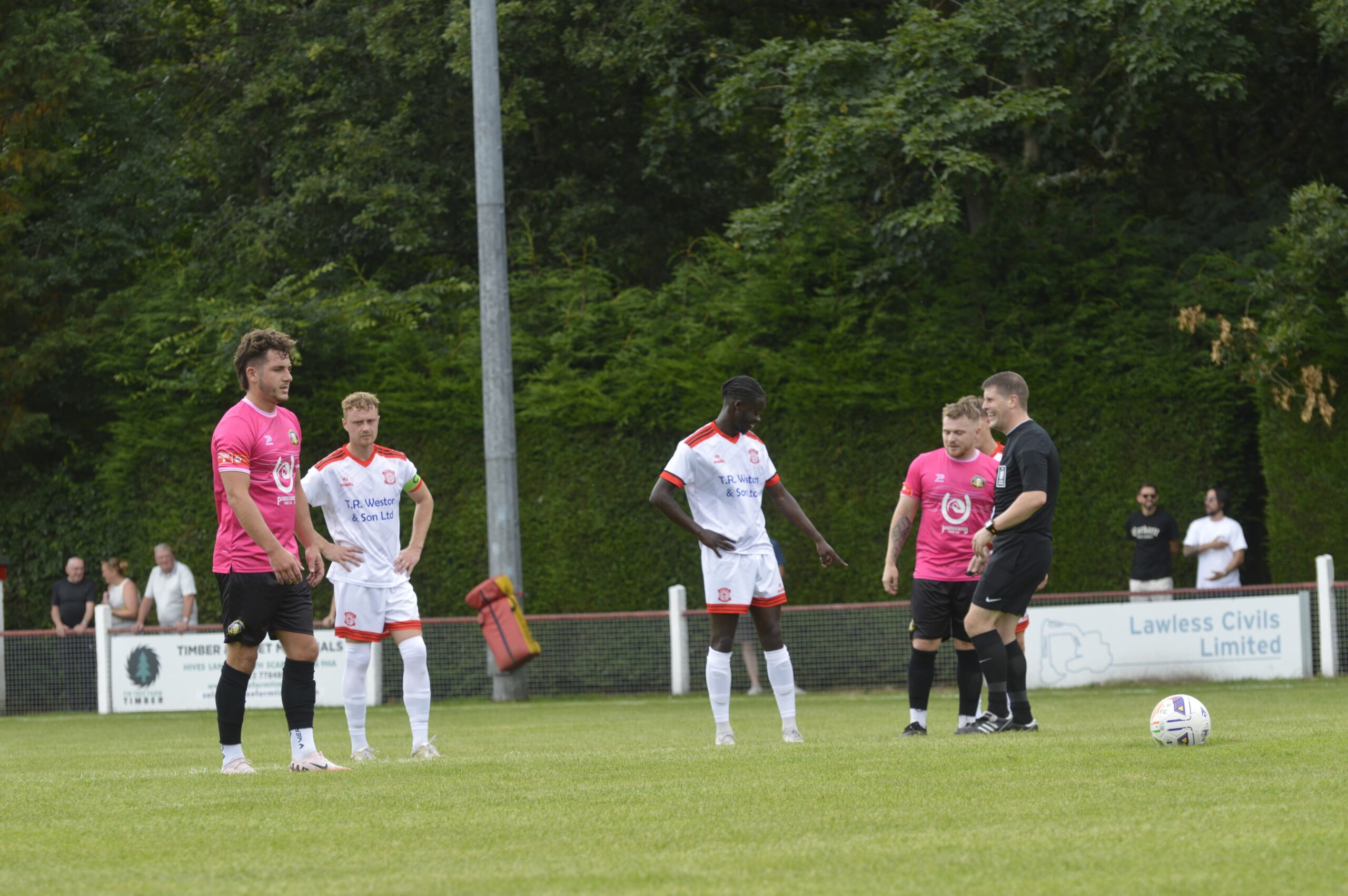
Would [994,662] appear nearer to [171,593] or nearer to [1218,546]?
[1218,546]

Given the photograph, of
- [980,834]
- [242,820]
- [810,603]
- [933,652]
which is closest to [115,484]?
[810,603]

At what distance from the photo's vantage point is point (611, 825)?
5.39m

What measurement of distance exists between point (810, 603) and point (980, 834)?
13573 mm

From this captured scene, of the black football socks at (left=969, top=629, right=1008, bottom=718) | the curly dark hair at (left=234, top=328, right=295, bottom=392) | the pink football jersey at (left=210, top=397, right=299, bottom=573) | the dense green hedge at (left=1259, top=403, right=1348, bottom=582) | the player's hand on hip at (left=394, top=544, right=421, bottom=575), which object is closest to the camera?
the pink football jersey at (left=210, top=397, right=299, bottom=573)

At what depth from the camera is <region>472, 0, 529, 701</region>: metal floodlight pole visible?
690 inches

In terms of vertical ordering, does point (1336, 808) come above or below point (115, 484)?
below

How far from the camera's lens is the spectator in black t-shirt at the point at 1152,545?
1673cm

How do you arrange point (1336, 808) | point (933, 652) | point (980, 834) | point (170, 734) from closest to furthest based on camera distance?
1. point (980, 834)
2. point (1336, 808)
3. point (933, 652)
4. point (170, 734)

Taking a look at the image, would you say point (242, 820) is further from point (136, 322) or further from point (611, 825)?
point (136, 322)

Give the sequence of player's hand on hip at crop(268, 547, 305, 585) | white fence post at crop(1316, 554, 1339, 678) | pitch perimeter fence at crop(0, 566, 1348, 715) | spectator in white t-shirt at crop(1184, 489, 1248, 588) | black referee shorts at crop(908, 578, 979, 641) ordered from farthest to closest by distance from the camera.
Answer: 1. spectator in white t-shirt at crop(1184, 489, 1248, 588)
2. pitch perimeter fence at crop(0, 566, 1348, 715)
3. white fence post at crop(1316, 554, 1339, 678)
4. black referee shorts at crop(908, 578, 979, 641)
5. player's hand on hip at crop(268, 547, 305, 585)

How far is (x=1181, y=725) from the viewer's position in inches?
294

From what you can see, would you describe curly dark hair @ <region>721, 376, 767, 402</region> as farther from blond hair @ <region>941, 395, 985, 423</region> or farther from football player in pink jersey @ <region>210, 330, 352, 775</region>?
football player in pink jersey @ <region>210, 330, 352, 775</region>

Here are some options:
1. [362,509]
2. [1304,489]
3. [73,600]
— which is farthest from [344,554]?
[1304,489]

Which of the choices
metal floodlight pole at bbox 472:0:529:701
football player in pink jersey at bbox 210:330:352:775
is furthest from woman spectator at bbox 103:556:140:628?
football player in pink jersey at bbox 210:330:352:775
